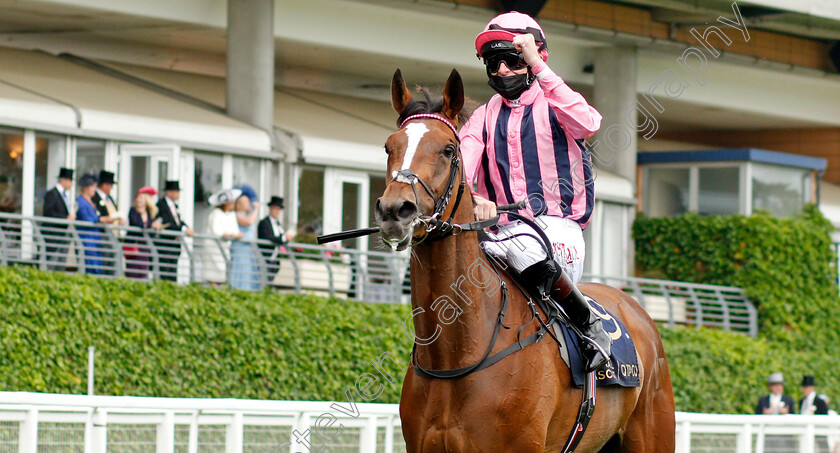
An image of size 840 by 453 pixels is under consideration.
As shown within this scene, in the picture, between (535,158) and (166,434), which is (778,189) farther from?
(535,158)

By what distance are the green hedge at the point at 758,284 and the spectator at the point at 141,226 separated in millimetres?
6276

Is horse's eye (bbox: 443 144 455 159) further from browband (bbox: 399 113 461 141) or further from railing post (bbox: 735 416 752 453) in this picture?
railing post (bbox: 735 416 752 453)

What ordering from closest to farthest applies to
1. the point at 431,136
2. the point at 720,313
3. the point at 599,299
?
the point at 431,136
the point at 599,299
the point at 720,313

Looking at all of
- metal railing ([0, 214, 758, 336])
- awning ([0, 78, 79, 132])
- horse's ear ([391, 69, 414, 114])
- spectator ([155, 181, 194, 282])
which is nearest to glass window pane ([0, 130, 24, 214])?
awning ([0, 78, 79, 132])

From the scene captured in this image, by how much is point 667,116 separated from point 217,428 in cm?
1677

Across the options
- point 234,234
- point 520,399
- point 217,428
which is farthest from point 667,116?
point 520,399

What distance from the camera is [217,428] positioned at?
5.89 m

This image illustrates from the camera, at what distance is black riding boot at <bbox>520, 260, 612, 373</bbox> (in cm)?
429

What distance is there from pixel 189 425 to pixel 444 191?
2.42m

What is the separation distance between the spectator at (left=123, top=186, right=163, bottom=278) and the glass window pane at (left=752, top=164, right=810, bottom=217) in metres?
11.6

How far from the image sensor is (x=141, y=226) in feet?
36.6

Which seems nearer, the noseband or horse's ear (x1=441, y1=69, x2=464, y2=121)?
the noseband

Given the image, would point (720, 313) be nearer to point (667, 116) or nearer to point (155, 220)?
point (667, 116)

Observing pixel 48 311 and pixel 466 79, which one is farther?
pixel 466 79
